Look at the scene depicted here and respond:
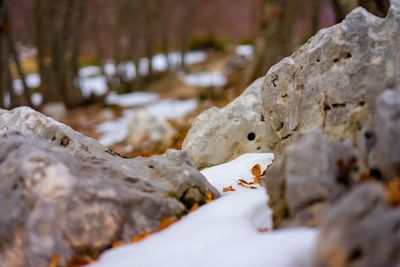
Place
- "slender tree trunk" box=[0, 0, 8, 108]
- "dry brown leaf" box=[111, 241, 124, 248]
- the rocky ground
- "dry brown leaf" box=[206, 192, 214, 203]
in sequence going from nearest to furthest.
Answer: the rocky ground, "dry brown leaf" box=[111, 241, 124, 248], "dry brown leaf" box=[206, 192, 214, 203], "slender tree trunk" box=[0, 0, 8, 108]

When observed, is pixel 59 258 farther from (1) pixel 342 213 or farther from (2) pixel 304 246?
(1) pixel 342 213

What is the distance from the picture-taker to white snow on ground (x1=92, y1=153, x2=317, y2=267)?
90.8 inches

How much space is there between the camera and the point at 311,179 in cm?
255

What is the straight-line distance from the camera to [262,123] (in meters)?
5.04

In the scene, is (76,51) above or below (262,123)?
below

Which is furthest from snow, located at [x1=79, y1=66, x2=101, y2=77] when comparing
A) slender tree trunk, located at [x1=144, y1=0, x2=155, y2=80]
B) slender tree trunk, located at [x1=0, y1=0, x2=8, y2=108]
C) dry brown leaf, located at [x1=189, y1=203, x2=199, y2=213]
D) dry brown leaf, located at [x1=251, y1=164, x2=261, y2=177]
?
dry brown leaf, located at [x1=189, y1=203, x2=199, y2=213]

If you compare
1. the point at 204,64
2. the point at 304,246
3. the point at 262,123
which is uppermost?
the point at 304,246

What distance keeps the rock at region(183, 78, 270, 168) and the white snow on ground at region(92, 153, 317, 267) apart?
1.70 metres

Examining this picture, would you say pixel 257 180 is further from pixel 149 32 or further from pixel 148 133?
pixel 149 32

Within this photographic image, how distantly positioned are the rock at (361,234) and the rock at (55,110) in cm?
1518

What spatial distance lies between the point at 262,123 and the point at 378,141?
236 cm

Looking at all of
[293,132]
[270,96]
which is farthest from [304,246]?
[270,96]

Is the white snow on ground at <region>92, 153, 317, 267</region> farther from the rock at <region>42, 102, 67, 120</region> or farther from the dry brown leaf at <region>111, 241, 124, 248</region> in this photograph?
the rock at <region>42, 102, 67, 120</region>

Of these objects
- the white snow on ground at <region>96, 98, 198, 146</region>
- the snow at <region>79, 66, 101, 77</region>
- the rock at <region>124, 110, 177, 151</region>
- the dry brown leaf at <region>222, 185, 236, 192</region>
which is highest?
the dry brown leaf at <region>222, 185, 236, 192</region>
